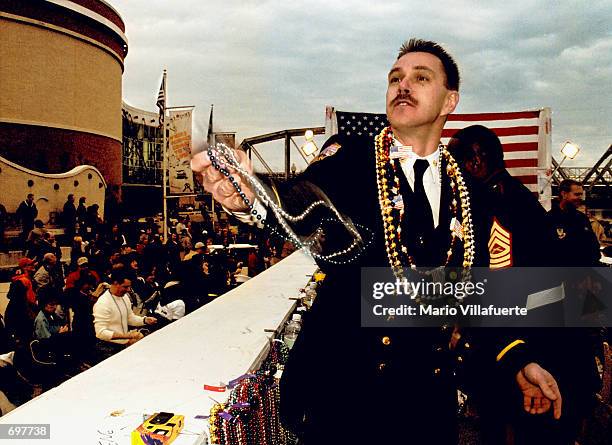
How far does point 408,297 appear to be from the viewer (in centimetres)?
190

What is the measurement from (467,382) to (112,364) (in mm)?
2219

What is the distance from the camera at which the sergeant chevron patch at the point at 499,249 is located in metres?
2.07

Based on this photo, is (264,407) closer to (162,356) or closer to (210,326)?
(162,356)

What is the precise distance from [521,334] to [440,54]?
1.16 m

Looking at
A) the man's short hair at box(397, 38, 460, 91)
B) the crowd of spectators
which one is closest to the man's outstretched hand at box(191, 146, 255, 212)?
the man's short hair at box(397, 38, 460, 91)

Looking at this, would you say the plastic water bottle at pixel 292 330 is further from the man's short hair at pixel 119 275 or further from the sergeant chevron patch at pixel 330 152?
the man's short hair at pixel 119 275

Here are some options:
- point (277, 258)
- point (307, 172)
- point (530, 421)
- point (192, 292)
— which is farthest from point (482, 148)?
point (277, 258)

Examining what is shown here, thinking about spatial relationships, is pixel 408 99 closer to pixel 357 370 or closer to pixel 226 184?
pixel 226 184

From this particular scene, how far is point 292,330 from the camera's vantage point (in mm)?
4234

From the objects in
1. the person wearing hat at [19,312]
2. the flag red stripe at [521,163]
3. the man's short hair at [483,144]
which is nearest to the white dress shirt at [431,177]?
the man's short hair at [483,144]

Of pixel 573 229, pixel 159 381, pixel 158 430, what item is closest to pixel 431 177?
pixel 158 430

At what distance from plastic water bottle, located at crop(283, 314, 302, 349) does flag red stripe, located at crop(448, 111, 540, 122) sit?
356 cm

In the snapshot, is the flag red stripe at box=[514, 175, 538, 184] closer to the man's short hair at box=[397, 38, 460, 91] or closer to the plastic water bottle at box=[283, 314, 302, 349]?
the plastic water bottle at box=[283, 314, 302, 349]

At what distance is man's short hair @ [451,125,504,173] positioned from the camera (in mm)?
3555
